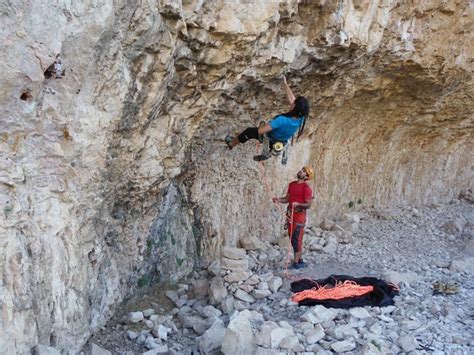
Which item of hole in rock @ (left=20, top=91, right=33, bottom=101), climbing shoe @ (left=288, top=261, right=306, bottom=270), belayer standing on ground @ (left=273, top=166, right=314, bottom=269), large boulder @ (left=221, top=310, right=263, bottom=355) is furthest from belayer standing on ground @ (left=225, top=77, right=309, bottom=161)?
hole in rock @ (left=20, top=91, right=33, bottom=101)

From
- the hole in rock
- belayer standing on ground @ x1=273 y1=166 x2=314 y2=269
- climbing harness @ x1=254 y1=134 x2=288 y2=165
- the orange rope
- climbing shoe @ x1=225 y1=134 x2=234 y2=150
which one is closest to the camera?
the hole in rock

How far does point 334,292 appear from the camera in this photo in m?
5.52

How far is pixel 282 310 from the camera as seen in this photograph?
5.39m

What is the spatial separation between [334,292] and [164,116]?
2680mm

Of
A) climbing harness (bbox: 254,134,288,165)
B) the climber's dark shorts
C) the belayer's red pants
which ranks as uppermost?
the climber's dark shorts

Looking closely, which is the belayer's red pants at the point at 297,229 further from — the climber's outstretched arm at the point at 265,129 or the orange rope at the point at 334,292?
the climber's outstretched arm at the point at 265,129

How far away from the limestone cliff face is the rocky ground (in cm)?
38

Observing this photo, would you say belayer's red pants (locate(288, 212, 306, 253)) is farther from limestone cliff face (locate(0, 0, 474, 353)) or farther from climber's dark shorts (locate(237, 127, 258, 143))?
climber's dark shorts (locate(237, 127, 258, 143))

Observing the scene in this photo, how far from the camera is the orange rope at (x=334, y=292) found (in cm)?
546

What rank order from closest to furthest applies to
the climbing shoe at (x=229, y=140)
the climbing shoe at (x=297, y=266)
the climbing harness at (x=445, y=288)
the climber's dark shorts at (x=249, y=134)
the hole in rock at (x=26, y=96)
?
the hole in rock at (x=26, y=96), the climber's dark shorts at (x=249, y=134), the climbing harness at (x=445, y=288), the climbing shoe at (x=229, y=140), the climbing shoe at (x=297, y=266)

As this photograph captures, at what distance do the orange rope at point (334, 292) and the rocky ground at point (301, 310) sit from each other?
0.56 ft

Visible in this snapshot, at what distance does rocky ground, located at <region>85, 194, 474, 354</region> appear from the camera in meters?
4.58

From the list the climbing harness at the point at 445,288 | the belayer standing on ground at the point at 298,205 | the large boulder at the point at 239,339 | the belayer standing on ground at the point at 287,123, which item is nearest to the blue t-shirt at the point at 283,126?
the belayer standing on ground at the point at 287,123

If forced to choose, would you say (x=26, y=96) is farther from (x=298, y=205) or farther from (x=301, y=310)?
(x=298, y=205)
